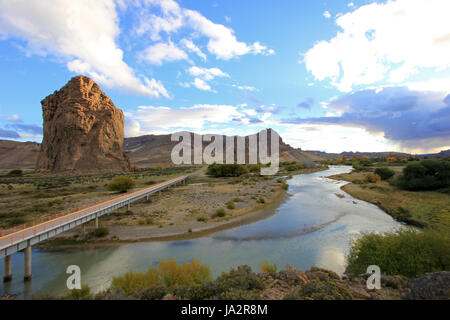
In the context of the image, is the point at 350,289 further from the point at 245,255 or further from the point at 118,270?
the point at 118,270

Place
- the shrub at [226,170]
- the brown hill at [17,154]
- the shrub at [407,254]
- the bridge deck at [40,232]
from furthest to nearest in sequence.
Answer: the brown hill at [17,154], the shrub at [226,170], the bridge deck at [40,232], the shrub at [407,254]

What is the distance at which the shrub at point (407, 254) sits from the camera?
28.4 feet

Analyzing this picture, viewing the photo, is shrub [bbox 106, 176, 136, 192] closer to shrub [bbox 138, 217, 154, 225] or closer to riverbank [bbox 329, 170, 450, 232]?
shrub [bbox 138, 217, 154, 225]

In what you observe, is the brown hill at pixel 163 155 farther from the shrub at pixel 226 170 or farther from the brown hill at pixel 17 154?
the shrub at pixel 226 170

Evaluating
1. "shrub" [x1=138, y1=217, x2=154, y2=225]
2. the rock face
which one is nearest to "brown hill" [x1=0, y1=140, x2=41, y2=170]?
the rock face

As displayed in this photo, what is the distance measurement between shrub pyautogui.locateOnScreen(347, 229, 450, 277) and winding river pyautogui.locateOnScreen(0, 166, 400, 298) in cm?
189

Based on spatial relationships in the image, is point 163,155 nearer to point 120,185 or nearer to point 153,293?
point 120,185

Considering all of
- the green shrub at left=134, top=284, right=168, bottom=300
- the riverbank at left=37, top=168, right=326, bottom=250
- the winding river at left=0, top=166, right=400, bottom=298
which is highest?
the green shrub at left=134, top=284, right=168, bottom=300

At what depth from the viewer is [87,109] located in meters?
77.4

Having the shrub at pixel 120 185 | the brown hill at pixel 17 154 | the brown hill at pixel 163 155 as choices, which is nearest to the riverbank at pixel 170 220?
the shrub at pixel 120 185

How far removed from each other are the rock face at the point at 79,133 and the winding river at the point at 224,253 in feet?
222

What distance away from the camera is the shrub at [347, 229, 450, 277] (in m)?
8.66
